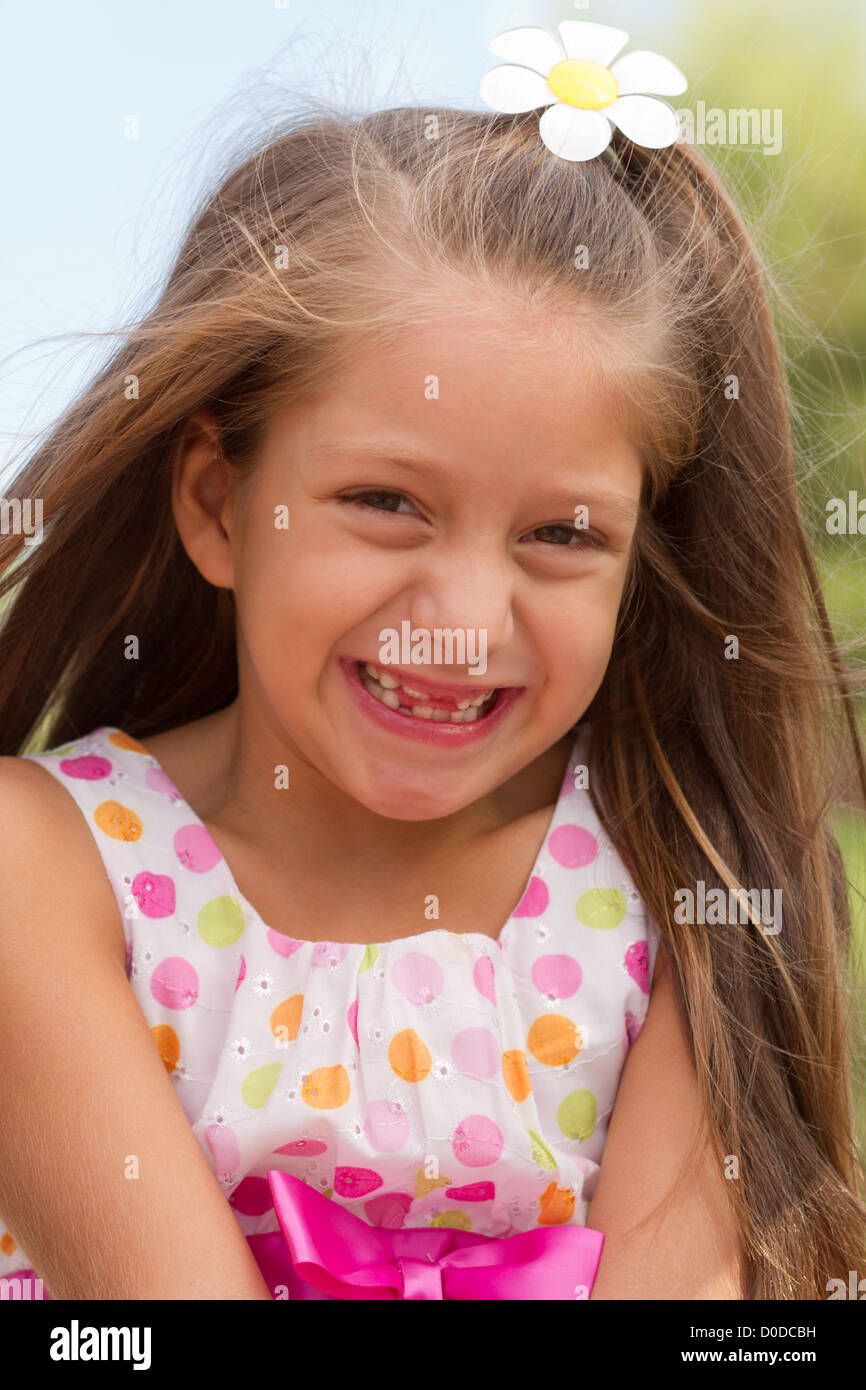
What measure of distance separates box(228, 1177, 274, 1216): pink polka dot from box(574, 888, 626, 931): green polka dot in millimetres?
476

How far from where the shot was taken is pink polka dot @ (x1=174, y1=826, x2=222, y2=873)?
1646 mm

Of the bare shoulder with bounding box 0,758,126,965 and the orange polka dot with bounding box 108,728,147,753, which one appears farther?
the orange polka dot with bounding box 108,728,147,753

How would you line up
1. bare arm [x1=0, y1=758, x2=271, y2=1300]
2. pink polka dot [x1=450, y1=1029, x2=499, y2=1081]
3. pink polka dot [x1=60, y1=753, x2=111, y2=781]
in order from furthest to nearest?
1. pink polka dot [x1=60, y1=753, x2=111, y2=781]
2. pink polka dot [x1=450, y1=1029, x2=499, y2=1081]
3. bare arm [x1=0, y1=758, x2=271, y2=1300]

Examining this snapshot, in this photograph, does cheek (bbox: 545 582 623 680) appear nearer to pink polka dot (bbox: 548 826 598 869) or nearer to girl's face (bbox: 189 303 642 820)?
girl's face (bbox: 189 303 642 820)

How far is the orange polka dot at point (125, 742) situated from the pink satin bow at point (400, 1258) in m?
0.55

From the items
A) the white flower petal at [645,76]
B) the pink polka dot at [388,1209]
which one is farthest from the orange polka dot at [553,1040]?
the white flower petal at [645,76]

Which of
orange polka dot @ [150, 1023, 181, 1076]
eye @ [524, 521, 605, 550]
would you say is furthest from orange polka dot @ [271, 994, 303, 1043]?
eye @ [524, 521, 605, 550]

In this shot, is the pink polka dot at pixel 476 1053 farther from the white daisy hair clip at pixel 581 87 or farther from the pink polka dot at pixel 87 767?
the white daisy hair clip at pixel 581 87

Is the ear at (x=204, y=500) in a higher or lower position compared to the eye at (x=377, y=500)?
Result: higher

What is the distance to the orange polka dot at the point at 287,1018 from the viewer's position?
156 cm

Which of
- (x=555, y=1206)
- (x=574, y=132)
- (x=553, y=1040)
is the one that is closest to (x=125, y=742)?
(x=553, y=1040)

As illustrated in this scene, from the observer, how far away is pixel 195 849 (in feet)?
5.44

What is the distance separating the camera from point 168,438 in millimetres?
1690
